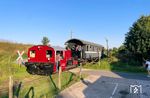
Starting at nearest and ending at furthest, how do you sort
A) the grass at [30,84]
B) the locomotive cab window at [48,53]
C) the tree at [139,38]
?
1. the grass at [30,84]
2. the locomotive cab window at [48,53]
3. the tree at [139,38]

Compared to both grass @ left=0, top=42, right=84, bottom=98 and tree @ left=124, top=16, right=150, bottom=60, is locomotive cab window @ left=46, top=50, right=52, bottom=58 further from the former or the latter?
tree @ left=124, top=16, right=150, bottom=60

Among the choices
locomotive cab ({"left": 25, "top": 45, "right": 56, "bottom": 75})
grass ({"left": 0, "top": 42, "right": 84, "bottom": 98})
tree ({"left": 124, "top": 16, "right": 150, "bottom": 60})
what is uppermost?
tree ({"left": 124, "top": 16, "right": 150, "bottom": 60})

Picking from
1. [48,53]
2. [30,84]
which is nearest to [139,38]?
[48,53]

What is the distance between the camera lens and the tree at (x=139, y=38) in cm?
3392

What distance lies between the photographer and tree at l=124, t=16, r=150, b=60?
33919mm

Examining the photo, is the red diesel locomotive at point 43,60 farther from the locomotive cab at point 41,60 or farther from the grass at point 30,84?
the grass at point 30,84

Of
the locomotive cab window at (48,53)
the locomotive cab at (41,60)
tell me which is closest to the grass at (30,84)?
the locomotive cab at (41,60)

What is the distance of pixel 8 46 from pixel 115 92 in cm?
3725

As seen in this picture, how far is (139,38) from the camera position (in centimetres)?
3441

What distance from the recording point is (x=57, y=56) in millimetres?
24141

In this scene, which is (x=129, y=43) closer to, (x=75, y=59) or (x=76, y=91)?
(x=75, y=59)

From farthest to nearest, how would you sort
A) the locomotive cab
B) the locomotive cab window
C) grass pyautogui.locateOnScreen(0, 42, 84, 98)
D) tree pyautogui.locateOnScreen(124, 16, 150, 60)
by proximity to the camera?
tree pyautogui.locateOnScreen(124, 16, 150, 60), the locomotive cab window, the locomotive cab, grass pyautogui.locateOnScreen(0, 42, 84, 98)

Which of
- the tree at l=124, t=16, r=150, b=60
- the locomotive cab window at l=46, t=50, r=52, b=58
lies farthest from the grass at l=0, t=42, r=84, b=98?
the tree at l=124, t=16, r=150, b=60

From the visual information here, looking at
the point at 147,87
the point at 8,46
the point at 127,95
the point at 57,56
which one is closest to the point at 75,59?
the point at 57,56
